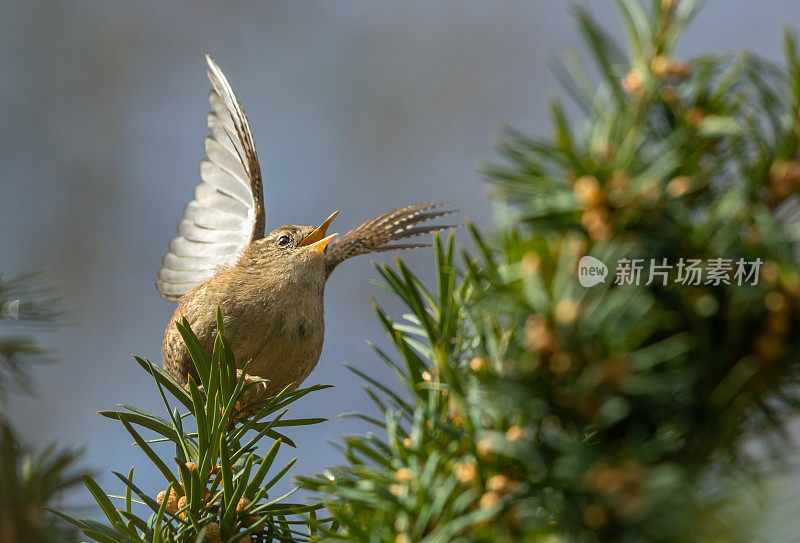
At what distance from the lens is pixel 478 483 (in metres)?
0.40

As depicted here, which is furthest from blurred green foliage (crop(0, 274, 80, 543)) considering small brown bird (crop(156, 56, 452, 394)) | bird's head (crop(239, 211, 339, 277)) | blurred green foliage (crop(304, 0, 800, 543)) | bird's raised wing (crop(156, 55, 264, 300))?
bird's raised wing (crop(156, 55, 264, 300))

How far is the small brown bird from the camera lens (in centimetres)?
128

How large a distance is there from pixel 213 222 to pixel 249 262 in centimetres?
51

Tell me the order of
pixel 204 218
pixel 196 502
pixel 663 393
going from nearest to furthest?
1. pixel 663 393
2. pixel 196 502
3. pixel 204 218

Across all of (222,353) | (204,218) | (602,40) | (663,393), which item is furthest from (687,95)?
(204,218)

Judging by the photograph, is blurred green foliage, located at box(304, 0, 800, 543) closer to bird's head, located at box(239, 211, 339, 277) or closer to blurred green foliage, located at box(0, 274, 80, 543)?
blurred green foliage, located at box(0, 274, 80, 543)

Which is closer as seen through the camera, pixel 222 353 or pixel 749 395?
pixel 749 395

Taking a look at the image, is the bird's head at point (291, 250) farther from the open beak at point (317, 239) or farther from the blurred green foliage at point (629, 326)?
the blurred green foliage at point (629, 326)

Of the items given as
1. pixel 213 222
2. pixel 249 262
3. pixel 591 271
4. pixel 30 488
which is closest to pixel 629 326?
pixel 591 271

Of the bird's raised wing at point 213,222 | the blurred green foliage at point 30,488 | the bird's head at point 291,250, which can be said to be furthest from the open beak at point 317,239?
the blurred green foliage at point 30,488

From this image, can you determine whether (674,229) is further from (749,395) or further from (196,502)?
(196,502)

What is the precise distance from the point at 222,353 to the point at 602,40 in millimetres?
416

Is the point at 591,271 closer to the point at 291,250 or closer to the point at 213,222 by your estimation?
the point at 291,250

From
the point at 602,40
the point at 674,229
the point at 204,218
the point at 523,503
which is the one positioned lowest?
the point at 523,503
